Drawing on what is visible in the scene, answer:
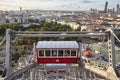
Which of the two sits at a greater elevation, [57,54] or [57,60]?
[57,54]

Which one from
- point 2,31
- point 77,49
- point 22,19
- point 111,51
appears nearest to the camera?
point 111,51

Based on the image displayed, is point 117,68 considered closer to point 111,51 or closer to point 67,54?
point 111,51

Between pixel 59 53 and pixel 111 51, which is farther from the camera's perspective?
pixel 59 53

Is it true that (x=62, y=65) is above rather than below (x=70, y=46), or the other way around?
below

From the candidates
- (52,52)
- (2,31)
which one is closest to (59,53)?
(52,52)

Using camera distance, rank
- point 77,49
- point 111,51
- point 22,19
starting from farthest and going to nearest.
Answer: point 22,19 < point 77,49 < point 111,51

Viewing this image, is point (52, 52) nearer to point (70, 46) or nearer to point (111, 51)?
point (70, 46)

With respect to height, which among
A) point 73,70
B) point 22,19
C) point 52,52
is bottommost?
point 22,19
